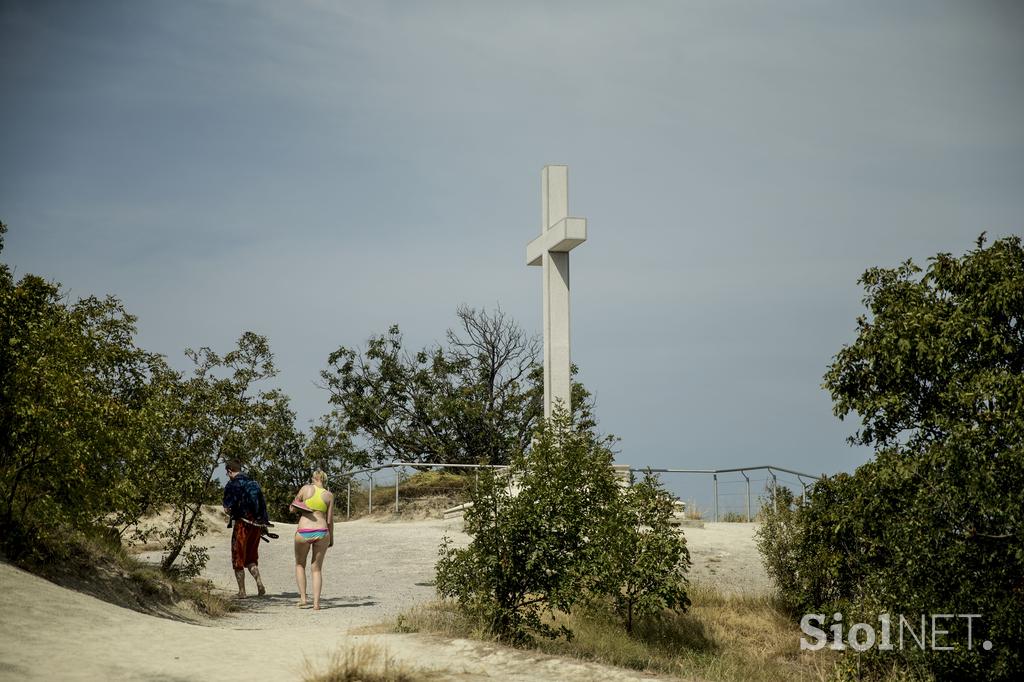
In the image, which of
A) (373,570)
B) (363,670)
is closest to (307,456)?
(373,570)

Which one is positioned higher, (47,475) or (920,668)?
(47,475)

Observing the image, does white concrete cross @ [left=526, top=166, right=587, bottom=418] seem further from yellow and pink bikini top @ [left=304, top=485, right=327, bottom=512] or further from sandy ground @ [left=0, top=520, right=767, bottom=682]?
yellow and pink bikini top @ [left=304, top=485, right=327, bottom=512]

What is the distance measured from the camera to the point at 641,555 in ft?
46.6

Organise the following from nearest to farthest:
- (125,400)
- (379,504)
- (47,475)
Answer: (47,475), (125,400), (379,504)

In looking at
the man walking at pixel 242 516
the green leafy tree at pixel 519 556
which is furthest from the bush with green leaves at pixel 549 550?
the man walking at pixel 242 516

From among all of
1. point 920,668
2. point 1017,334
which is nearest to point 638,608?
point 920,668

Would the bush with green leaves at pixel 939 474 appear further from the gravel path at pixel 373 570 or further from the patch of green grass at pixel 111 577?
the patch of green grass at pixel 111 577

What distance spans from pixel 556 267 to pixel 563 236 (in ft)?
2.92

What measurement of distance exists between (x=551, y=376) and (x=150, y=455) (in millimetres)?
8594

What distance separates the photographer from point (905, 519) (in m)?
12.8

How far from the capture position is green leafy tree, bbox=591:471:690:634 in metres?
14.0

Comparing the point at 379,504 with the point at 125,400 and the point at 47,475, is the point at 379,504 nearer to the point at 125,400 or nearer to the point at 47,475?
the point at 125,400

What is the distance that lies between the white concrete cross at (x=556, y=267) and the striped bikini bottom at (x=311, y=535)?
24.6ft

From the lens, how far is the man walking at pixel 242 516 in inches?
602
